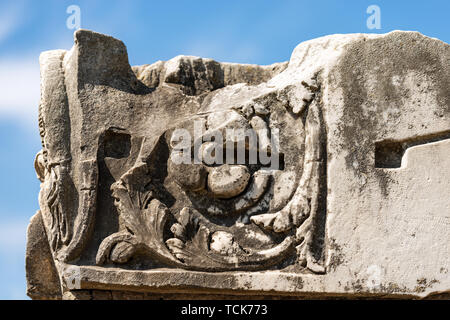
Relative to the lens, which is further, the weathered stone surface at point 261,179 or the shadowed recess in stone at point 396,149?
the shadowed recess in stone at point 396,149

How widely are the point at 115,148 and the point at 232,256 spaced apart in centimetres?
85

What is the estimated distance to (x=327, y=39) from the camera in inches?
160

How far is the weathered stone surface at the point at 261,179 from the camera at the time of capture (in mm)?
3729

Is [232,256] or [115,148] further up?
[115,148]

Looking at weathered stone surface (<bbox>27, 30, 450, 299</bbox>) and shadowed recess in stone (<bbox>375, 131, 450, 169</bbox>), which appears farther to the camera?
shadowed recess in stone (<bbox>375, 131, 450, 169</bbox>)

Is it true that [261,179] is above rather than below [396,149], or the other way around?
below

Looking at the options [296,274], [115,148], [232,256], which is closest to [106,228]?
[115,148]

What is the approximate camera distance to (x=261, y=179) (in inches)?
151

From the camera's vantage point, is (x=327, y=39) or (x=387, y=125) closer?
(x=387, y=125)

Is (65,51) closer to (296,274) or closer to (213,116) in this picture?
(213,116)

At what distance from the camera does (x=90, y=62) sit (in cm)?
397

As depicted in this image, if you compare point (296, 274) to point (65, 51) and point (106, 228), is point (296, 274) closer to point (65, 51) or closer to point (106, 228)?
point (106, 228)

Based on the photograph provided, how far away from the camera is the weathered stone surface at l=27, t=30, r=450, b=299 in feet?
12.2
